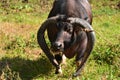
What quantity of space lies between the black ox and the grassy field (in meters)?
0.44

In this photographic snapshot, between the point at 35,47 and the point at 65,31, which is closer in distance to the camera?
the point at 65,31

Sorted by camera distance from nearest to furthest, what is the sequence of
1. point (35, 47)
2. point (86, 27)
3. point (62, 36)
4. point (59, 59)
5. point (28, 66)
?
point (62, 36), point (86, 27), point (59, 59), point (28, 66), point (35, 47)

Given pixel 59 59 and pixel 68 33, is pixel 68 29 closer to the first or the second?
pixel 68 33

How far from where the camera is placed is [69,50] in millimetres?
7012

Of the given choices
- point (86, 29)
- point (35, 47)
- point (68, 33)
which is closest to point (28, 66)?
point (35, 47)

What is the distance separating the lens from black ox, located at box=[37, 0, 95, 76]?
21.3ft

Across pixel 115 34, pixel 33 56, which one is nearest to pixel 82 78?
pixel 33 56

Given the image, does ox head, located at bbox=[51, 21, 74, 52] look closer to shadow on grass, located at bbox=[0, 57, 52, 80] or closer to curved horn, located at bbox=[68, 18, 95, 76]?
curved horn, located at bbox=[68, 18, 95, 76]

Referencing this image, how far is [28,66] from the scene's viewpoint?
7773 mm

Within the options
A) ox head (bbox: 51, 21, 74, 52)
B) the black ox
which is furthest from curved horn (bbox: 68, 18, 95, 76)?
ox head (bbox: 51, 21, 74, 52)

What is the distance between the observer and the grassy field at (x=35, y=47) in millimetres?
7427

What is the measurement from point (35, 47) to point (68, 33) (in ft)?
7.92

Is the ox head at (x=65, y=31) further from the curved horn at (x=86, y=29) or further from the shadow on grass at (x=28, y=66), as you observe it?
the shadow on grass at (x=28, y=66)

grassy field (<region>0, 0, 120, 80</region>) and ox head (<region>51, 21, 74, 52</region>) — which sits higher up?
ox head (<region>51, 21, 74, 52</region>)
